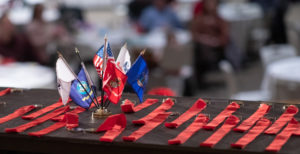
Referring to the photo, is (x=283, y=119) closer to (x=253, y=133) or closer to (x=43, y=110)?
(x=253, y=133)

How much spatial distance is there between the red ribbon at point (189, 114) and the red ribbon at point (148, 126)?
0.06 meters

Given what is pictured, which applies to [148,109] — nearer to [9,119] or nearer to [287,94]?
[9,119]

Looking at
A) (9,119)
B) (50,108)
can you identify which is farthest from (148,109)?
(9,119)

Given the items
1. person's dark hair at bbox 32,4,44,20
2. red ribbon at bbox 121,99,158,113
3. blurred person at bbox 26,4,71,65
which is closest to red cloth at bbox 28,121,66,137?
red ribbon at bbox 121,99,158,113

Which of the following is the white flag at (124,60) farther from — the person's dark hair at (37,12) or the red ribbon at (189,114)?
the person's dark hair at (37,12)

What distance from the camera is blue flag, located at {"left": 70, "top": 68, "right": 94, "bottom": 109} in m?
2.49

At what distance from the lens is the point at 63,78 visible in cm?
245

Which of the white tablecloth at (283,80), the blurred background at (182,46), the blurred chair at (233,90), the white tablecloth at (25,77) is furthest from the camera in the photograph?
the blurred background at (182,46)

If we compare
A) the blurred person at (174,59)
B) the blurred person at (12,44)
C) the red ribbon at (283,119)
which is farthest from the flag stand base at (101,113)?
the blurred person at (174,59)

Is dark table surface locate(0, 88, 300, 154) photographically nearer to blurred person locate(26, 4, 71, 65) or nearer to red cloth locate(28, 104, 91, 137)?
red cloth locate(28, 104, 91, 137)

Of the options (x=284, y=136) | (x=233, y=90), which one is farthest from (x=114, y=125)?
(x=233, y=90)

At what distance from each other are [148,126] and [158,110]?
0.23 metres

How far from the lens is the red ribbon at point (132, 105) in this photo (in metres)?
2.52

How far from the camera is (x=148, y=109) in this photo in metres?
2.57
